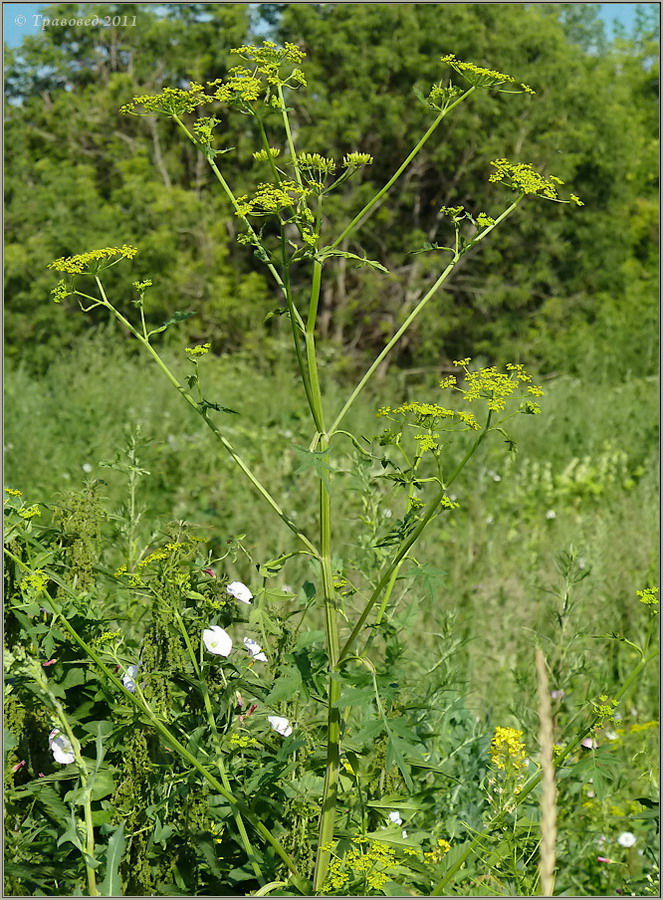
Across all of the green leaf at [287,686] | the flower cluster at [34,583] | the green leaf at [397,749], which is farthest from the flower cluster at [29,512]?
the green leaf at [397,749]

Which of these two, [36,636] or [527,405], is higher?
[527,405]

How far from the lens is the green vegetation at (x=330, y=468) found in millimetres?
1696

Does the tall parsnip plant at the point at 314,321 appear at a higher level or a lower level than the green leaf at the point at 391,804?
higher

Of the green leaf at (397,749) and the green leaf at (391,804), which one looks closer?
the green leaf at (397,749)

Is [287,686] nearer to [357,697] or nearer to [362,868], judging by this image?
[357,697]

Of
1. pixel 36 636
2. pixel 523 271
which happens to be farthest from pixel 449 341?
pixel 36 636

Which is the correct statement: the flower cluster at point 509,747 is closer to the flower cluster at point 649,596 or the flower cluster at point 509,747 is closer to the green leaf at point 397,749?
the flower cluster at point 649,596

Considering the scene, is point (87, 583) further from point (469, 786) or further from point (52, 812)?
point (469, 786)

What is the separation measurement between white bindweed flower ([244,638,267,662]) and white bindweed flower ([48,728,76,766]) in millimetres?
371

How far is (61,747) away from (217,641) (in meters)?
0.37

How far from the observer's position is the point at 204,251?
374 inches

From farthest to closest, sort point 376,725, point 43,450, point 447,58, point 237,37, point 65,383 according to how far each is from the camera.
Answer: point 237,37
point 65,383
point 43,450
point 447,58
point 376,725

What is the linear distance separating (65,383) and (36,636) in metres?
5.88

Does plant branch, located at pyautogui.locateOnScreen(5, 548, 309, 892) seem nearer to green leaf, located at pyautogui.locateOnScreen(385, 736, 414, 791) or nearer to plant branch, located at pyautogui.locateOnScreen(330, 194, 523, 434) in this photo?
green leaf, located at pyautogui.locateOnScreen(385, 736, 414, 791)
